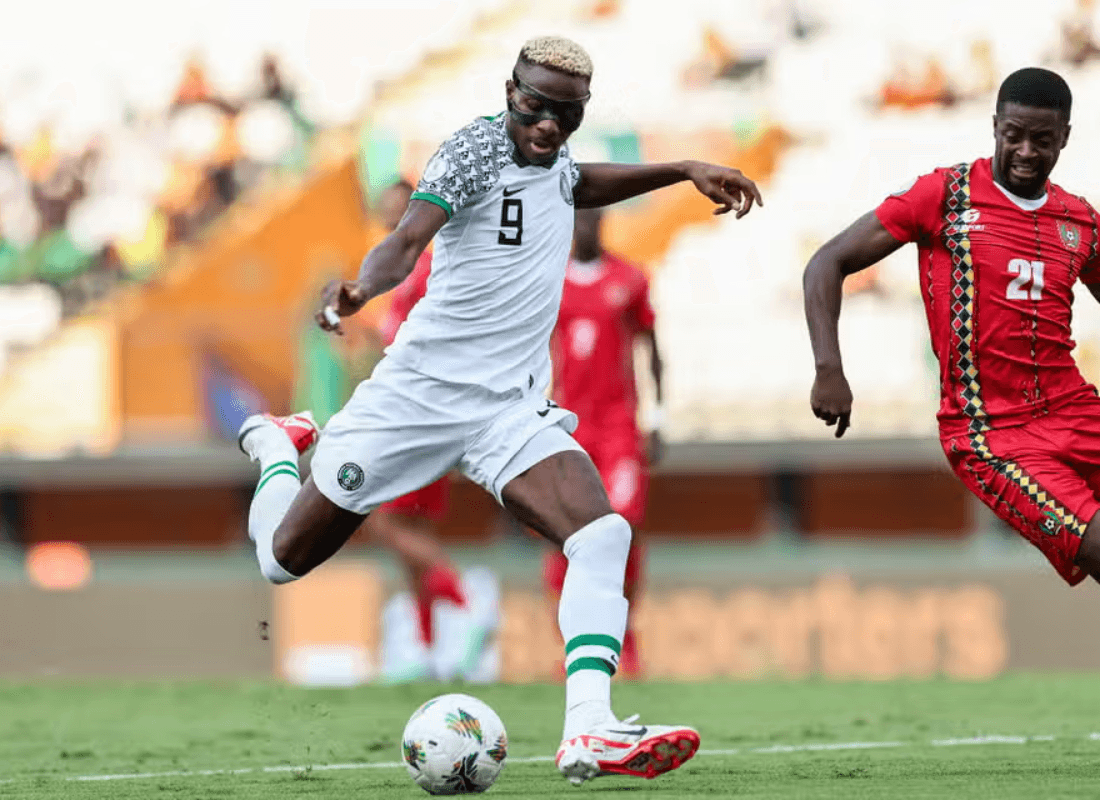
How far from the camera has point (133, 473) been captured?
Answer: 15.9 metres

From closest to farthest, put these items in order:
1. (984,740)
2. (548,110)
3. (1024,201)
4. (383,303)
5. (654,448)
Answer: (548,110), (1024,201), (984,740), (654,448), (383,303)

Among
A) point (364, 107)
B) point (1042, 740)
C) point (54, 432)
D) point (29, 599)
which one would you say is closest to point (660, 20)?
point (364, 107)

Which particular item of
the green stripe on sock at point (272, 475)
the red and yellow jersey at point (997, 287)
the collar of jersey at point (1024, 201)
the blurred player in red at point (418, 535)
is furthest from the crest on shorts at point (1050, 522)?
the blurred player in red at point (418, 535)

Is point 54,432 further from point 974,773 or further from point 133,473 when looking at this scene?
point 974,773

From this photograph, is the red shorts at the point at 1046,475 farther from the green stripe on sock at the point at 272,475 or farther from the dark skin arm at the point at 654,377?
the dark skin arm at the point at 654,377

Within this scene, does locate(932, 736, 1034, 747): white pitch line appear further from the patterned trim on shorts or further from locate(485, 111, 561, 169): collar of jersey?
locate(485, 111, 561, 169): collar of jersey

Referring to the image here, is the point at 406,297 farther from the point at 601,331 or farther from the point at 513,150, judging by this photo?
the point at 513,150

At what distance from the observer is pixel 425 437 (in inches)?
247

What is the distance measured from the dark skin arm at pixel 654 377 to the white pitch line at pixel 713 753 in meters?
3.65

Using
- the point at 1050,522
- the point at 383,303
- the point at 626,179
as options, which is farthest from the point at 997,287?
the point at 383,303

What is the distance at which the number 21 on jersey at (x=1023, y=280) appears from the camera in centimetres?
640

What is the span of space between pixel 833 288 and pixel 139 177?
579 inches

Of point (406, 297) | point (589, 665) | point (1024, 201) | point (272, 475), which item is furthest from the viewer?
point (406, 297)

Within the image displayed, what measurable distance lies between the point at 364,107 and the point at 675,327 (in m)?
6.02
